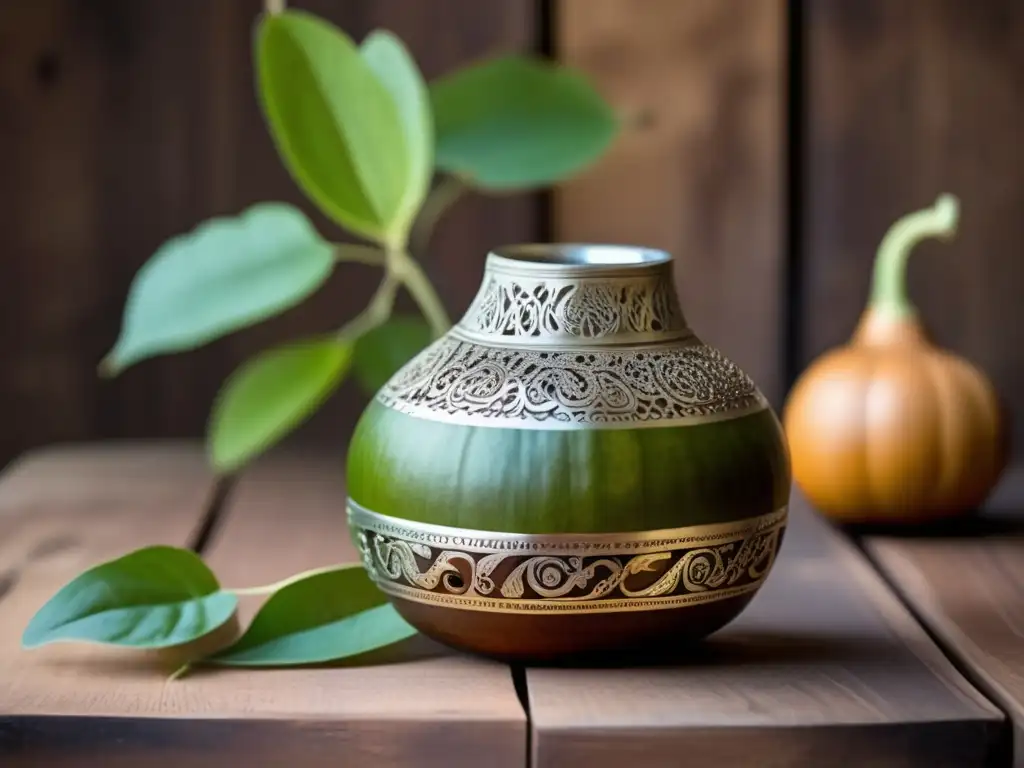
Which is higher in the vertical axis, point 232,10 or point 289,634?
point 232,10

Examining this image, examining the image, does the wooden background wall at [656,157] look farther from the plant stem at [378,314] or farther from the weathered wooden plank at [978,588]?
the weathered wooden plank at [978,588]

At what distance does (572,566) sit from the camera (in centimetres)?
58

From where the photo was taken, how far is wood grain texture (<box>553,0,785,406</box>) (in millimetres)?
1184

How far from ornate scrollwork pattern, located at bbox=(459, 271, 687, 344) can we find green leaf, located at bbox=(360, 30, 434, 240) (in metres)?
0.29

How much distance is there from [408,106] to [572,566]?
1.37 ft

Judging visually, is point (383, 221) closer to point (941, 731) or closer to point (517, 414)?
point (517, 414)

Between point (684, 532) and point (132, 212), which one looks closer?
point (684, 532)

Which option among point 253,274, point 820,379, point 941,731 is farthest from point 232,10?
point 941,731

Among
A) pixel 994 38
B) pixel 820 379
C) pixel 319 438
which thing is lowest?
pixel 319 438

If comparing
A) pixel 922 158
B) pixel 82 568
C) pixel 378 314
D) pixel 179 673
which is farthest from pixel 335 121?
pixel 922 158

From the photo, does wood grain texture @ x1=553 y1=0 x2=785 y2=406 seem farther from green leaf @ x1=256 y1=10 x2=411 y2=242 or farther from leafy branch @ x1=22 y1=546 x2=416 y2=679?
leafy branch @ x1=22 y1=546 x2=416 y2=679

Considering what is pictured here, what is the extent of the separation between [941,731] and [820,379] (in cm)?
35

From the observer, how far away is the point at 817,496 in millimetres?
897

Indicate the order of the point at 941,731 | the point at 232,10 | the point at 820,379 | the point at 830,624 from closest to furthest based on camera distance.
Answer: the point at 941,731 → the point at 830,624 → the point at 820,379 → the point at 232,10
